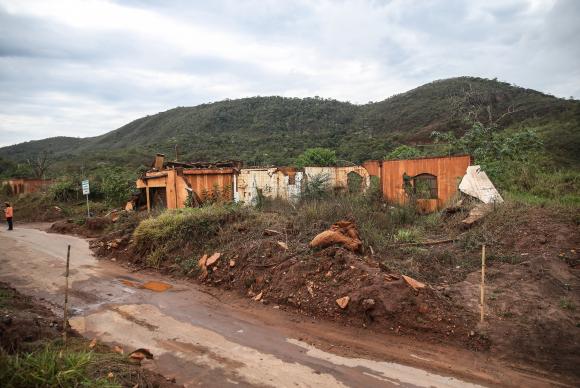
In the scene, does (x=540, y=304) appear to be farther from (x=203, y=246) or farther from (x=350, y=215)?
(x=203, y=246)

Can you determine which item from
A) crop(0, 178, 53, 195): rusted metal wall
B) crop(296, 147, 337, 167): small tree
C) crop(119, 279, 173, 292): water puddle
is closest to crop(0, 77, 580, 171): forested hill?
crop(296, 147, 337, 167): small tree

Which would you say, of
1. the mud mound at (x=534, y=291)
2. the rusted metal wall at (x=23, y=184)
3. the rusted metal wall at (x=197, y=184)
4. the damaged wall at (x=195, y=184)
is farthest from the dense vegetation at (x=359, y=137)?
the rusted metal wall at (x=197, y=184)

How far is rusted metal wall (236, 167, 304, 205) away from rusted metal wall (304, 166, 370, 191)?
1.69 feet

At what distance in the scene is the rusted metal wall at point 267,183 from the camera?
14.6 m

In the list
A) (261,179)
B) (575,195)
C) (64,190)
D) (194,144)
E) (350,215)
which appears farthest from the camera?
(194,144)

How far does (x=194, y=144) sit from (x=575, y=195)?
40695 mm

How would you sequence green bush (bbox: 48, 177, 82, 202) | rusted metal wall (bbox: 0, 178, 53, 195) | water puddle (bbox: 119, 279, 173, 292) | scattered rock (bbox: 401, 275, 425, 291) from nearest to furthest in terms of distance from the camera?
scattered rock (bbox: 401, 275, 425, 291) < water puddle (bbox: 119, 279, 173, 292) < green bush (bbox: 48, 177, 82, 202) < rusted metal wall (bbox: 0, 178, 53, 195)

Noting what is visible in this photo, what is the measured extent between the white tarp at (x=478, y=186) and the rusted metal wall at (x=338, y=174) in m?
3.89

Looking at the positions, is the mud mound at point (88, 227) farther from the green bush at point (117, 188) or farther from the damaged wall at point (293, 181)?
the green bush at point (117, 188)

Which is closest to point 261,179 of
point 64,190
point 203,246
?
point 203,246

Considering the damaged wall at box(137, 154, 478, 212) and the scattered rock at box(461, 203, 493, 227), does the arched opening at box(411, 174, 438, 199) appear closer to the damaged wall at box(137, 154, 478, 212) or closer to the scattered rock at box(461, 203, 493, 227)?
the damaged wall at box(137, 154, 478, 212)

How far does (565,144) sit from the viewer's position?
23.4 m

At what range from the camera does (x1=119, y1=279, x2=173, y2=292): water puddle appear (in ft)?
26.7

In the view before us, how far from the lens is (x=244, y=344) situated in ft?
17.5
